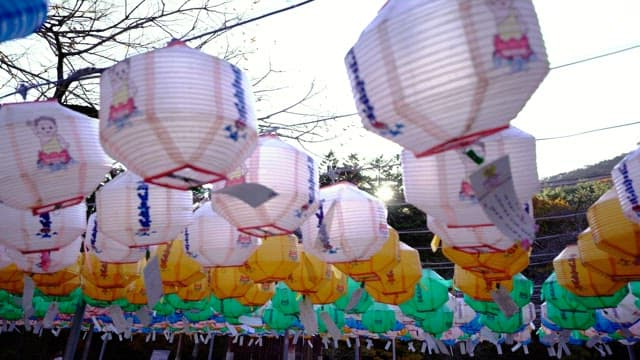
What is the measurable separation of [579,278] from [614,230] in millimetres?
1450

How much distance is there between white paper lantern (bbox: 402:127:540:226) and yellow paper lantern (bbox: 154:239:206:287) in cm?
275

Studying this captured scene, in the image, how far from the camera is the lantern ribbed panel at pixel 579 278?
4.43 meters

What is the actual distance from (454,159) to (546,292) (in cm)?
440

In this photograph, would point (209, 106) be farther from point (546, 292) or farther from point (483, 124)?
point (546, 292)

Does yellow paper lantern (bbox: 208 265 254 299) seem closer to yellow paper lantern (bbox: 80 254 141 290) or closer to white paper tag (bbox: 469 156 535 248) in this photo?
yellow paper lantern (bbox: 80 254 141 290)

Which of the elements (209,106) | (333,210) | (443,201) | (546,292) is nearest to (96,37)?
(333,210)

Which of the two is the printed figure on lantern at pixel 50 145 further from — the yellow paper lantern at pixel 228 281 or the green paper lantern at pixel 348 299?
the green paper lantern at pixel 348 299

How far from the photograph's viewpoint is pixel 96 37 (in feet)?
17.4

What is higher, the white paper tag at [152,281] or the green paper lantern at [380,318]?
the white paper tag at [152,281]

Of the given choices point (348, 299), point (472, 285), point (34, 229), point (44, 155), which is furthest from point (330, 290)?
point (44, 155)

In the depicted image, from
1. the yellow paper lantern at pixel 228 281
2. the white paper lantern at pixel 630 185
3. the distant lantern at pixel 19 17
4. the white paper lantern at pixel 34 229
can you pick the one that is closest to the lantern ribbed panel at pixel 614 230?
the white paper lantern at pixel 630 185

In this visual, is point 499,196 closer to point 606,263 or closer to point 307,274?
point 606,263

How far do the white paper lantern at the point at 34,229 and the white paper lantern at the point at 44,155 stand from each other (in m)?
0.77

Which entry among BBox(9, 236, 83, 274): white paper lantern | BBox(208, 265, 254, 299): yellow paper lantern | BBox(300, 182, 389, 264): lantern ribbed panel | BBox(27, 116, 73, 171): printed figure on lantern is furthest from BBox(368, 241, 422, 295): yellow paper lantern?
BBox(27, 116, 73, 171): printed figure on lantern
